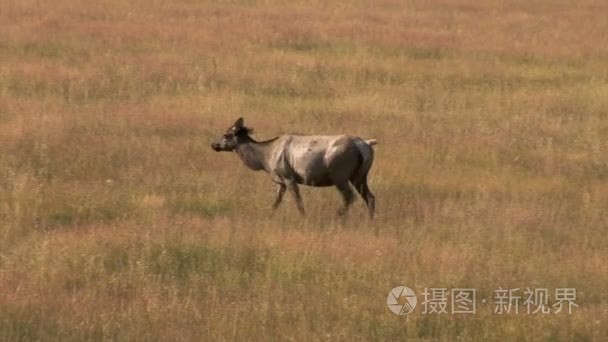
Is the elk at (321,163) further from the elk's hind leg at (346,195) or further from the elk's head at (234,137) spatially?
the elk's head at (234,137)

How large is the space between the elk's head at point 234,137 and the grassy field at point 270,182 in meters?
0.43

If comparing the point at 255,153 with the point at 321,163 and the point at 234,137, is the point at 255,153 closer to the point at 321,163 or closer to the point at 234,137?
the point at 234,137

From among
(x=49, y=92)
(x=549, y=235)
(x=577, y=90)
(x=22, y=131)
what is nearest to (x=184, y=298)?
(x=549, y=235)

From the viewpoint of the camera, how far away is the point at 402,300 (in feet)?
29.9

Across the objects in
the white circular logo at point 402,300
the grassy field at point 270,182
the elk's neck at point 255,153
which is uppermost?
the elk's neck at point 255,153

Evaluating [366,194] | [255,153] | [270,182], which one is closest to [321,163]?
[366,194]

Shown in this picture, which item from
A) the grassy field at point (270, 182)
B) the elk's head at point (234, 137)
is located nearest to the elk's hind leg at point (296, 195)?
the grassy field at point (270, 182)

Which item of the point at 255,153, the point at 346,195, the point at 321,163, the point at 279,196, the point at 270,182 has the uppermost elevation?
the point at 321,163

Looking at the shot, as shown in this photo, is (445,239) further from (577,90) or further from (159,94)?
(577,90)

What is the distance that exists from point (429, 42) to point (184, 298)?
15468 millimetres

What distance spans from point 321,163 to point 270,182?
1936mm

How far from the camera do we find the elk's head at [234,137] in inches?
501

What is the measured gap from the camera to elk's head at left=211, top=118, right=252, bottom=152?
1272 cm

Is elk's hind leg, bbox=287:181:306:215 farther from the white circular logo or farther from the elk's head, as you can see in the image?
the white circular logo
